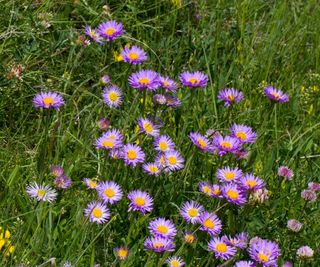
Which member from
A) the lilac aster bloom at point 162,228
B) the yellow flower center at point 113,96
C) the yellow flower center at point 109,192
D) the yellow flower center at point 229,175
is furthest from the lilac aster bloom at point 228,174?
the yellow flower center at point 113,96

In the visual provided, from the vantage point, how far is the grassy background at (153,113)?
216 cm

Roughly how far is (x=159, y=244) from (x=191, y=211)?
188 mm

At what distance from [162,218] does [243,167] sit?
16.0 inches

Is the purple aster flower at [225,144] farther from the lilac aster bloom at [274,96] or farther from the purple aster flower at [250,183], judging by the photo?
the lilac aster bloom at [274,96]

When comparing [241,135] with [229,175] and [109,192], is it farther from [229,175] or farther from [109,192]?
[109,192]

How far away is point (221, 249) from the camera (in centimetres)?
207

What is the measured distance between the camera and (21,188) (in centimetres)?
227

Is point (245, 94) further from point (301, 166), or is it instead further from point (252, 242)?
point (252, 242)

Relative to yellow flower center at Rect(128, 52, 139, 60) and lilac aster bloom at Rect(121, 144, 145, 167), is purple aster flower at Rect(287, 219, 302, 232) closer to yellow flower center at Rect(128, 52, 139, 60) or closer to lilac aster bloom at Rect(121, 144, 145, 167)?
lilac aster bloom at Rect(121, 144, 145, 167)

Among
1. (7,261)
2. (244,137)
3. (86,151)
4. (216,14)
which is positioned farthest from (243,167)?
(216,14)

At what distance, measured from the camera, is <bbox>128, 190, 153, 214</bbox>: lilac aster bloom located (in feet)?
6.93

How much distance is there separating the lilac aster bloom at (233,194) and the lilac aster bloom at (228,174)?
0.08 meters

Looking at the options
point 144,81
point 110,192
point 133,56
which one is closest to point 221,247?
point 110,192

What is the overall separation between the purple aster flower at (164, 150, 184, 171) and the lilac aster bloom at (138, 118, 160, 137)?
0.25 feet
